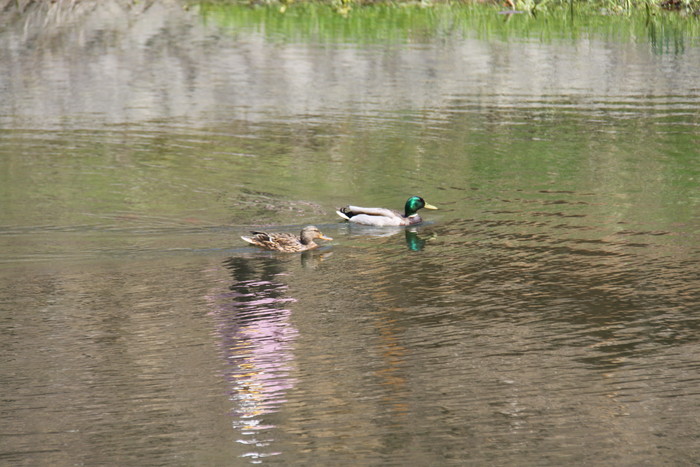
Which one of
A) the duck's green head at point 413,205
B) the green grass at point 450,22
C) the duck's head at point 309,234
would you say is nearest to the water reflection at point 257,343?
the duck's head at point 309,234

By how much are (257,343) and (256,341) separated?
0.06 meters

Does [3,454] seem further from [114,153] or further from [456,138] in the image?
[456,138]

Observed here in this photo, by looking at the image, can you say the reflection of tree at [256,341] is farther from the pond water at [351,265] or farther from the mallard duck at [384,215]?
the mallard duck at [384,215]

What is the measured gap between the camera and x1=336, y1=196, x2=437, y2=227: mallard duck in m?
15.6

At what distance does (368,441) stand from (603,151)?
12.6 meters

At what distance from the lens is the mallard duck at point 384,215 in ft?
51.2

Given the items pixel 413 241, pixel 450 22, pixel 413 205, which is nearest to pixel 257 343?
pixel 413 241

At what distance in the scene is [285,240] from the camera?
14.3m

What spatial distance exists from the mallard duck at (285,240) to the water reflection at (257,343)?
198 mm

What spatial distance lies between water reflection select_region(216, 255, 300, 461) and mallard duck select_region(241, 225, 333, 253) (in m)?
0.20

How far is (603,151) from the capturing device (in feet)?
65.9

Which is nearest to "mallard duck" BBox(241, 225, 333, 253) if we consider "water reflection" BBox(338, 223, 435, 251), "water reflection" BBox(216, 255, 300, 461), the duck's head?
the duck's head

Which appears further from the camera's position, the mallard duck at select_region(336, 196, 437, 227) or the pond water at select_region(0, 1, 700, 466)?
the mallard duck at select_region(336, 196, 437, 227)

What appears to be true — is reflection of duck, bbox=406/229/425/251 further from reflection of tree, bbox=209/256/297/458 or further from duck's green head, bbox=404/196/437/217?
reflection of tree, bbox=209/256/297/458
